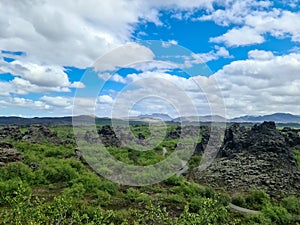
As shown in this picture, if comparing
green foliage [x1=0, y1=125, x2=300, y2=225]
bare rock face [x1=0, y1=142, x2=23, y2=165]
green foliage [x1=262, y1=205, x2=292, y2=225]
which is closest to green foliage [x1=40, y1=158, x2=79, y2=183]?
green foliage [x1=0, y1=125, x2=300, y2=225]

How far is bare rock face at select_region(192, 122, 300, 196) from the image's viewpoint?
6212 cm

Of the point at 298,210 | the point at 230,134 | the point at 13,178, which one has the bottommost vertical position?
the point at 298,210

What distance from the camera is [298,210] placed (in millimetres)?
47031

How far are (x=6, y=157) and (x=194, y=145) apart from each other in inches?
2226

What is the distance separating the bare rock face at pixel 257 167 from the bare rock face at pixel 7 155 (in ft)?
120

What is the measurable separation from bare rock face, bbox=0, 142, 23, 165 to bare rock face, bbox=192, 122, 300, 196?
36614 mm

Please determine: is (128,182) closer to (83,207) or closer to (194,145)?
(83,207)

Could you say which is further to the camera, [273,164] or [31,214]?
[273,164]

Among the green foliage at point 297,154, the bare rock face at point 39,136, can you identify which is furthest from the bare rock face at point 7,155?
the green foliage at point 297,154

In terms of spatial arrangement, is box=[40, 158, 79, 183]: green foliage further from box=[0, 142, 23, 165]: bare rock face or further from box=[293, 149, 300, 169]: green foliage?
box=[293, 149, 300, 169]: green foliage

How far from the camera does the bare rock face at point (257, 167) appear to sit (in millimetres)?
62125

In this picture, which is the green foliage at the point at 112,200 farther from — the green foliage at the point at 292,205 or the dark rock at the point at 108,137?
the dark rock at the point at 108,137

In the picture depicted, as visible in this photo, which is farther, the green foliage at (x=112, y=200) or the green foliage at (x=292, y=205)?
the green foliage at (x=292, y=205)

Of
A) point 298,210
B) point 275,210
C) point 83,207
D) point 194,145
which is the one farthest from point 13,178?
point 194,145
